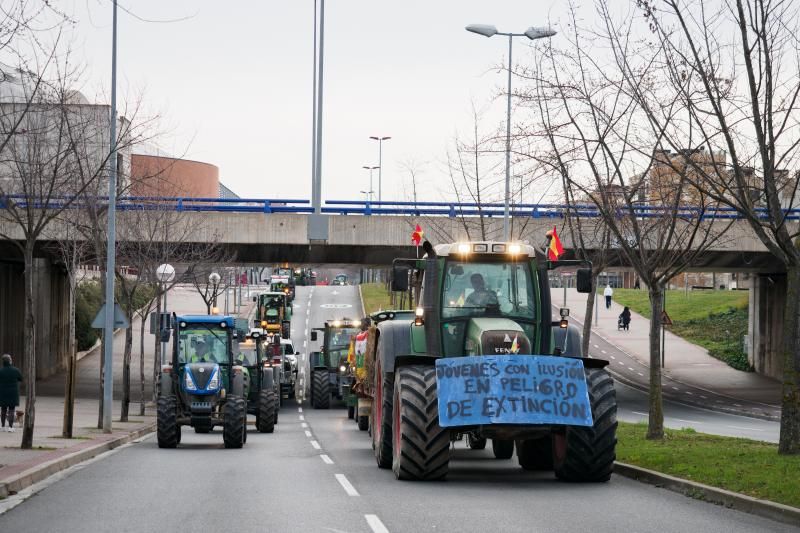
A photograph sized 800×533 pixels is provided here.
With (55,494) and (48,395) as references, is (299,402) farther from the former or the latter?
(55,494)

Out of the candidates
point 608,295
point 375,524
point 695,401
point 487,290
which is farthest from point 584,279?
point 608,295

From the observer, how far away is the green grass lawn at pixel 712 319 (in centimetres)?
7069

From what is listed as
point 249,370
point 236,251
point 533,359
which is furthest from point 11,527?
point 236,251

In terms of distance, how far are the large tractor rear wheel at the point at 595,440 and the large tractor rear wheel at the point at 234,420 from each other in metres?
9.15

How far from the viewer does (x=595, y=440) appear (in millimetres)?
15562

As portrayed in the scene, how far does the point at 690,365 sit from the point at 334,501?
183 ft

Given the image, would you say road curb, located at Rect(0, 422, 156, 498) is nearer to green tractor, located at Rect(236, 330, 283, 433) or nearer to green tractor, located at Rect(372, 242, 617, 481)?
green tractor, located at Rect(236, 330, 283, 433)

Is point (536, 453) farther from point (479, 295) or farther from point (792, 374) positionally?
point (792, 374)

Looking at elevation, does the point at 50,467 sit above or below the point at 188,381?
below

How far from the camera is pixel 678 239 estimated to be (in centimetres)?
2506

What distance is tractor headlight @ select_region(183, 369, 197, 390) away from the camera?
24.2 m

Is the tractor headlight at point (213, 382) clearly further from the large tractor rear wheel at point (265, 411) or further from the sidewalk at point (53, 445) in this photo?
the large tractor rear wheel at point (265, 411)

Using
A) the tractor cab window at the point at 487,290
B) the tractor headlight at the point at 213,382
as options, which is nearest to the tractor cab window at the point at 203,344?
the tractor headlight at the point at 213,382

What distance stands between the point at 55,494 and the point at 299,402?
38.0m
